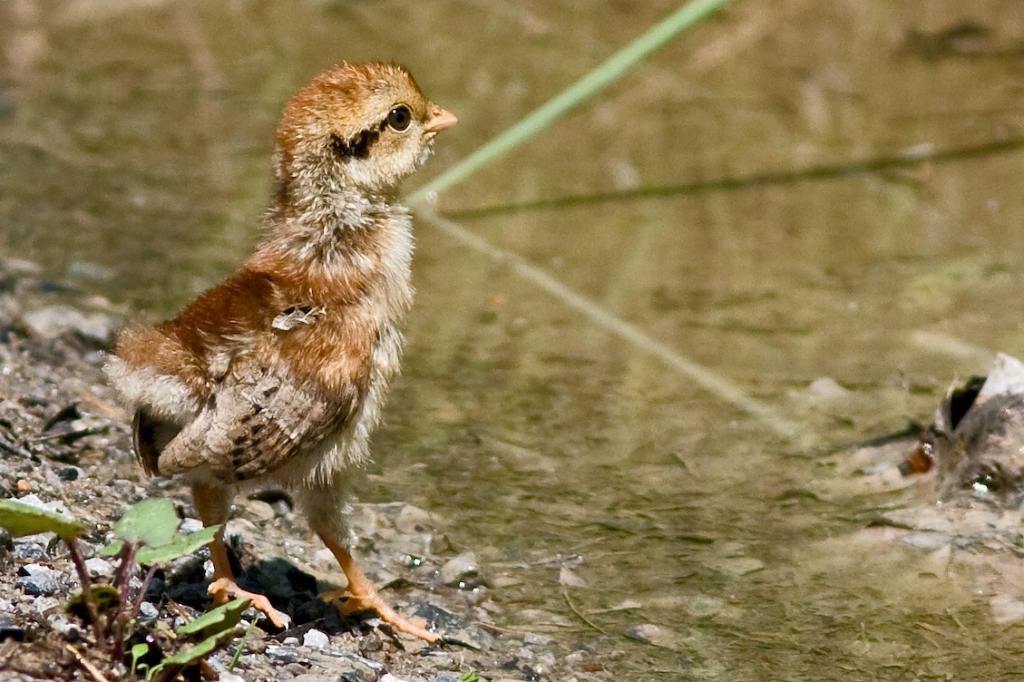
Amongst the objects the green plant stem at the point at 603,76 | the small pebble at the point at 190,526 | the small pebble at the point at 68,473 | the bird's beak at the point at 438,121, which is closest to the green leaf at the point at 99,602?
the small pebble at the point at 190,526

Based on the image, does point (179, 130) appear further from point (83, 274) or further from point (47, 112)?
point (83, 274)

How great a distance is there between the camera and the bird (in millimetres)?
3432

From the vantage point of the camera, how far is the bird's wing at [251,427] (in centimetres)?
338

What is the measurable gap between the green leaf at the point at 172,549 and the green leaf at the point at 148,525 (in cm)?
2

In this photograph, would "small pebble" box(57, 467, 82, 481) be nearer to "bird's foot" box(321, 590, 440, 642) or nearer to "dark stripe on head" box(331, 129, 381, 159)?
"bird's foot" box(321, 590, 440, 642)

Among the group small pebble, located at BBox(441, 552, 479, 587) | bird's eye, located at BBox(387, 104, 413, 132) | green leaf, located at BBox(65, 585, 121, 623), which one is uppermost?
bird's eye, located at BBox(387, 104, 413, 132)

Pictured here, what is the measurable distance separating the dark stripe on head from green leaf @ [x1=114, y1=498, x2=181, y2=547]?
138cm

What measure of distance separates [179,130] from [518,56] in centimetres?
190

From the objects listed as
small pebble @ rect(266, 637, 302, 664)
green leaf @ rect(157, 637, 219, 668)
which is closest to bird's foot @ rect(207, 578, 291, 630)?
small pebble @ rect(266, 637, 302, 664)

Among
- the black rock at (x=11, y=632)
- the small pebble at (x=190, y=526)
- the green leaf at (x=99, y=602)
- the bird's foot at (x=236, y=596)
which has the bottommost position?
the bird's foot at (x=236, y=596)

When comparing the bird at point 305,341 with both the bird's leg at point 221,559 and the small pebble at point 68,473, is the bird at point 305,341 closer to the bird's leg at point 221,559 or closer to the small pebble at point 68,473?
the bird's leg at point 221,559

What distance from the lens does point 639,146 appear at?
7086mm

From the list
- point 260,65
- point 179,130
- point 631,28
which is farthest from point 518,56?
point 179,130

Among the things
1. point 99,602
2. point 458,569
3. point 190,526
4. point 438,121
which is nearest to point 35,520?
point 99,602
